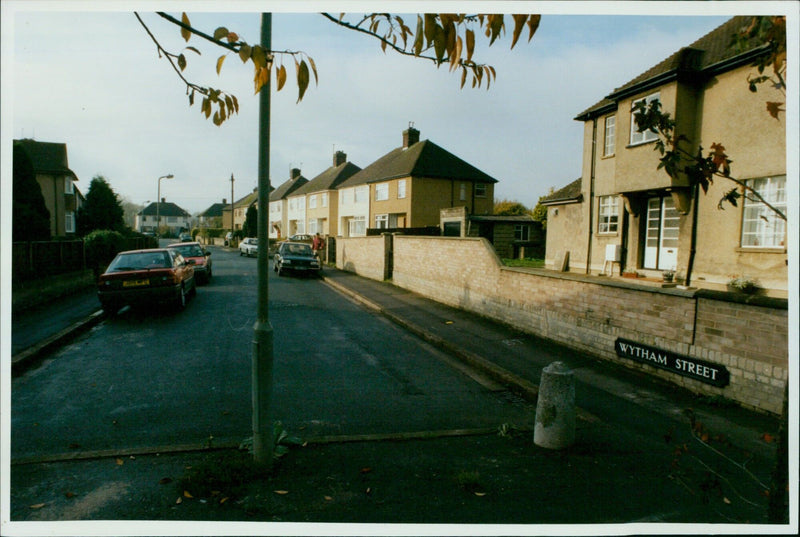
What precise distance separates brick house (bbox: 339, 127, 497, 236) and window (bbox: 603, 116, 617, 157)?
1638cm

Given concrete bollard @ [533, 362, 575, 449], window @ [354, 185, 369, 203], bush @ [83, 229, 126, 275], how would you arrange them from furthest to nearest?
1. window @ [354, 185, 369, 203]
2. bush @ [83, 229, 126, 275]
3. concrete bollard @ [533, 362, 575, 449]

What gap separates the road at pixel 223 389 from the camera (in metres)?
5.21

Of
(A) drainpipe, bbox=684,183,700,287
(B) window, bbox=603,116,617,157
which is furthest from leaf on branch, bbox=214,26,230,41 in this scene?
(B) window, bbox=603,116,617,157

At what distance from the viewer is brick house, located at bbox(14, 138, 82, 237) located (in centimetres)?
3369

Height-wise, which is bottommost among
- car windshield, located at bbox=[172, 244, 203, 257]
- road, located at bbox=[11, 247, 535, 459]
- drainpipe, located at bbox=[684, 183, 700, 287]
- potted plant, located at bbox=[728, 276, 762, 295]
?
road, located at bbox=[11, 247, 535, 459]

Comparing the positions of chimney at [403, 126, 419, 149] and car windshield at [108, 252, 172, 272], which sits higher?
chimney at [403, 126, 419, 149]

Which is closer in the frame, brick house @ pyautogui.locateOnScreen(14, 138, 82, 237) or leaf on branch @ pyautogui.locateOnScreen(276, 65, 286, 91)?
leaf on branch @ pyautogui.locateOnScreen(276, 65, 286, 91)

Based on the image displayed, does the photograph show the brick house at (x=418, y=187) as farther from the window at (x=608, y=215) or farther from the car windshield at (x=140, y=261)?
the car windshield at (x=140, y=261)

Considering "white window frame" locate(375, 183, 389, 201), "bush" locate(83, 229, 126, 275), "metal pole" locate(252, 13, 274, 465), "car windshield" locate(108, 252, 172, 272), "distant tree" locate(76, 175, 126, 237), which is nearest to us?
"metal pole" locate(252, 13, 274, 465)

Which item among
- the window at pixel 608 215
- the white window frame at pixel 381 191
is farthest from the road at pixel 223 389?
the white window frame at pixel 381 191

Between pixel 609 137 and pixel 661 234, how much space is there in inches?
184

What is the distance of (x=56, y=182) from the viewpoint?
34750 millimetres

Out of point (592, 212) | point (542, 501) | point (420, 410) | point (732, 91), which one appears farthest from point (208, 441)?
point (592, 212)

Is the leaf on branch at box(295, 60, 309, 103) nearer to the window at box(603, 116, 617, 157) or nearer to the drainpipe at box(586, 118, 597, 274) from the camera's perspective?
the window at box(603, 116, 617, 157)
